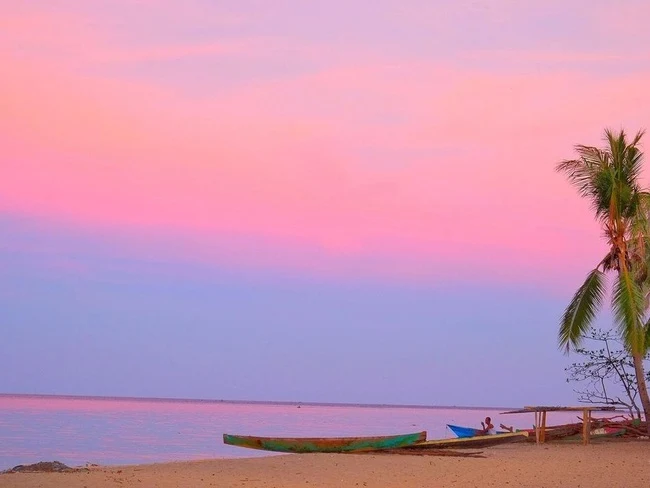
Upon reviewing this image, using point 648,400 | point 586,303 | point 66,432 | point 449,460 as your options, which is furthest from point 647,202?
point 66,432

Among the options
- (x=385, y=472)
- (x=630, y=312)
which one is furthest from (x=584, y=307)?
(x=385, y=472)

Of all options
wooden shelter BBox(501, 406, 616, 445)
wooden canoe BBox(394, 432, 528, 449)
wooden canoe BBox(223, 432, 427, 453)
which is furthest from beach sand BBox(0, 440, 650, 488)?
wooden shelter BBox(501, 406, 616, 445)

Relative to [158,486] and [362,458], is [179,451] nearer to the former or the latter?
[362,458]

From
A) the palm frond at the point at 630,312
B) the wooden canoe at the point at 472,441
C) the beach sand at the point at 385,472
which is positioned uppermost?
the palm frond at the point at 630,312

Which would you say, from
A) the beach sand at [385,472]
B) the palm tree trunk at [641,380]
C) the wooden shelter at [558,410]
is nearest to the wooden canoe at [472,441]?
the wooden shelter at [558,410]

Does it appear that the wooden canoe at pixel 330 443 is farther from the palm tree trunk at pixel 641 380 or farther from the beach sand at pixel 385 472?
the palm tree trunk at pixel 641 380

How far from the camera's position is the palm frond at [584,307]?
24109 mm

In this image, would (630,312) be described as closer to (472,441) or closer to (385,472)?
(472,441)

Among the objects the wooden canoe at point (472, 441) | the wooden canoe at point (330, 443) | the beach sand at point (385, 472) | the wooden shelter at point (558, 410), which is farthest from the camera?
the wooden shelter at point (558, 410)

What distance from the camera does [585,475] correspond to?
15766mm

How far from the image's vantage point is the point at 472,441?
81.0 ft

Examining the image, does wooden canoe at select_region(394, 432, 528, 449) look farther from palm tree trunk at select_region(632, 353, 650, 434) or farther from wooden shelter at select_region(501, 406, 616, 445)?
palm tree trunk at select_region(632, 353, 650, 434)

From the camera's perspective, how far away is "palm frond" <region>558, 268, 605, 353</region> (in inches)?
949

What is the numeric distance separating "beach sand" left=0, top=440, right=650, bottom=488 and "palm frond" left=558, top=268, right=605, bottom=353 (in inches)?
154
